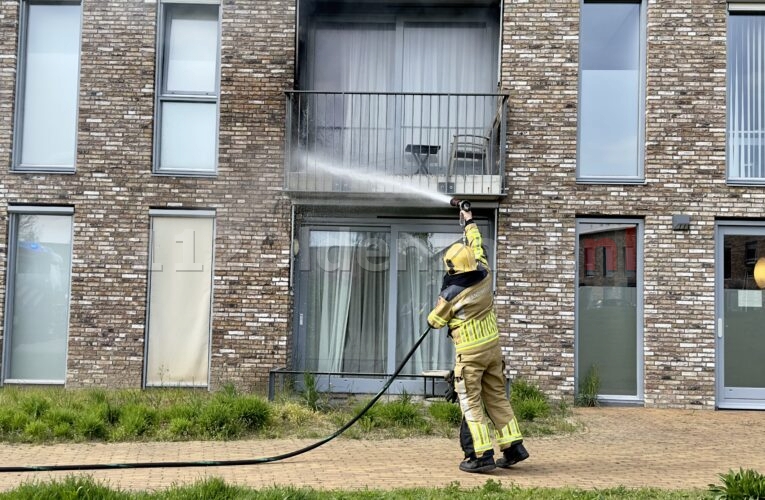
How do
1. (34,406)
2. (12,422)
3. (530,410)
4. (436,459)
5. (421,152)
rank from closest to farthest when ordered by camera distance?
(436,459) → (12,422) → (34,406) → (530,410) → (421,152)

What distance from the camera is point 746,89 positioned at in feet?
37.3

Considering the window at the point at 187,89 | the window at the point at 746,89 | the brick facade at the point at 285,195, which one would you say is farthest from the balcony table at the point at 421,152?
the window at the point at 746,89

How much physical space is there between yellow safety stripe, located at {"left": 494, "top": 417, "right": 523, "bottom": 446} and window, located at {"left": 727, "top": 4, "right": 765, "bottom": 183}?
6478 mm

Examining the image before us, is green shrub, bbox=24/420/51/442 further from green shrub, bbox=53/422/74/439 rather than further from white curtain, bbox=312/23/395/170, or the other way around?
white curtain, bbox=312/23/395/170

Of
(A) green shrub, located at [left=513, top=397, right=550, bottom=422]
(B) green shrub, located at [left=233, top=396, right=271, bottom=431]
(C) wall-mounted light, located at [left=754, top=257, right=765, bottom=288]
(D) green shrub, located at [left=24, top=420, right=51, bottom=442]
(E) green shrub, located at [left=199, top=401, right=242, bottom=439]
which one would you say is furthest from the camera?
(C) wall-mounted light, located at [left=754, top=257, right=765, bottom=288]

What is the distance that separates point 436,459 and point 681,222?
18.6ft

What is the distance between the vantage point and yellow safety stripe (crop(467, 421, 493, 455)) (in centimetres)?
670

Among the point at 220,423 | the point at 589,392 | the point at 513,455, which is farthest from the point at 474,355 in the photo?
the point at 589,392

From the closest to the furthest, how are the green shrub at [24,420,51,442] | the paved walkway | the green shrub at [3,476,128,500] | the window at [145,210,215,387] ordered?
the green shrub at [3,476,128,500], the paved walkway, the green shrub at [24,420,51,442], the window at [145,210,215,387]

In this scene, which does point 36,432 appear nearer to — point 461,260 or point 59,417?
point 59,417

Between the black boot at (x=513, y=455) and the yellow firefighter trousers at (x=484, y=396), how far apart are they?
55 mm

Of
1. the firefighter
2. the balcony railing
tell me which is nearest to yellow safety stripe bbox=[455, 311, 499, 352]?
the firefighter

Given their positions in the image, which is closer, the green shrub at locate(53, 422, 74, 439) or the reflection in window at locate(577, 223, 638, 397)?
the green shrub at locate(53, 422, 74, 439)

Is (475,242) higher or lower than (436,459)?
higher
